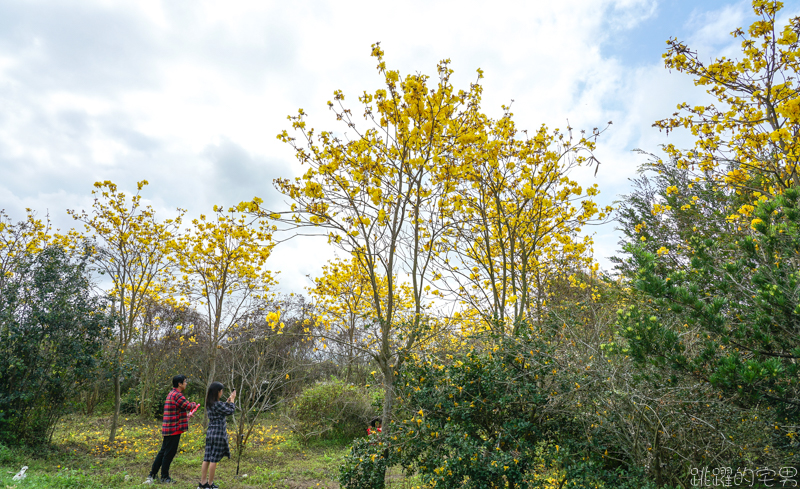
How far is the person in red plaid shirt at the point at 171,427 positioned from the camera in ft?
15.3

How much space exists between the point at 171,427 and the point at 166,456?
382mm

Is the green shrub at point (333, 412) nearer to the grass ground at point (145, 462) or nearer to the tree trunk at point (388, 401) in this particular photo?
the grass ground at point (145, 462)

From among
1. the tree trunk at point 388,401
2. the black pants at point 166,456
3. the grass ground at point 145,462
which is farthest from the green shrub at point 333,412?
the tree trunk at point 388,401

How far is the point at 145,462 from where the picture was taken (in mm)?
5707

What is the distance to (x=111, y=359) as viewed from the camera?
6559 millimetres

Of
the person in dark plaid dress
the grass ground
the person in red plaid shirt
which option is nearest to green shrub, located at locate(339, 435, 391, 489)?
the grass ground

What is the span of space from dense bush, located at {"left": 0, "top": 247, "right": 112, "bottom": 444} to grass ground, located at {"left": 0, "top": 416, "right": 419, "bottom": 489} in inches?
21.1

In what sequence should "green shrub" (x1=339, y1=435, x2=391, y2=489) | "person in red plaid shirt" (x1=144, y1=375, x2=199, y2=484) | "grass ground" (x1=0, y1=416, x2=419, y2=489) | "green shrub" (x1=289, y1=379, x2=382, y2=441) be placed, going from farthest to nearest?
"green shrub" (x1=289, y1=379, x2=382, y2=441) → "person in red plaid shirt" (x1=144, y1=375, x2=199, y2=484) → "grass ground" (x1=0, y1=416, x2=419, y2=489) → "green shrub" (x1=339, y1=435, x2=391, y2=489)

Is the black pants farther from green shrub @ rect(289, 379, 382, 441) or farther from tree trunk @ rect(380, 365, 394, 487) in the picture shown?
green shrub @ rect(289, 379, 382, 441)

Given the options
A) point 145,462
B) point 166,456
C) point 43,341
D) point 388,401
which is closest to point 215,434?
point 166,456

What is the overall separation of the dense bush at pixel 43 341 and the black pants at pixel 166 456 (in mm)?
2341

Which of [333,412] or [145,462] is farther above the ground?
[333,412]

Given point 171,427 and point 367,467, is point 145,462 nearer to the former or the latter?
point 171,427

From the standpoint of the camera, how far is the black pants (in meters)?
4.66
